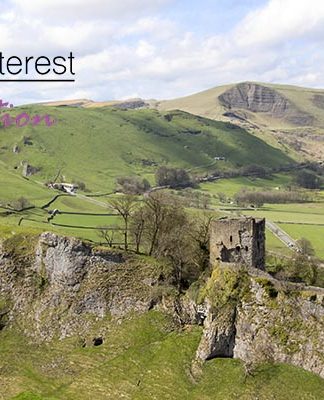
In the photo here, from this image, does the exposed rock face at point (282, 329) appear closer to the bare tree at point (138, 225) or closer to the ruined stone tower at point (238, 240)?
the ruined stone tower at point (238, 240)

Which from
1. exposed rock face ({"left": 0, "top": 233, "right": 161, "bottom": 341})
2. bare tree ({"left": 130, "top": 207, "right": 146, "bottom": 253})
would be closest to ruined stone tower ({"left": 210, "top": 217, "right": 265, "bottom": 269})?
exposed rock face ({"left": 0, "top": 233, "right": 161, "bottom": 341})

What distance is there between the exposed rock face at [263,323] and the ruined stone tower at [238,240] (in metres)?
Result: 4.27

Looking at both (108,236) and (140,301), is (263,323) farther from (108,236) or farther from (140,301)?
(108,236)

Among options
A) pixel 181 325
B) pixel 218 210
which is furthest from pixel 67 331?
pixel 218 210

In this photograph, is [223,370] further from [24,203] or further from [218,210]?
[218,210]

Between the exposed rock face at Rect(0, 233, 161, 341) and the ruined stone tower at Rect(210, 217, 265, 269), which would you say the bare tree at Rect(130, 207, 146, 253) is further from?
the ruined stone tower at Rect(210, 217, 265, 269)

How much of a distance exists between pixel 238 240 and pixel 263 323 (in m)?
9.94

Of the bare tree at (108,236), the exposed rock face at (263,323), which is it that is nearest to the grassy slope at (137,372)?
the exposed rock face at (263,323)

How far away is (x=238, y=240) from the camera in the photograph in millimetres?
57062

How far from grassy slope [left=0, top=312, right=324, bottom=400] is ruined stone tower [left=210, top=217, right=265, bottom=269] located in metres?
9.18

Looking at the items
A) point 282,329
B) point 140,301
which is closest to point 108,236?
point 140,301

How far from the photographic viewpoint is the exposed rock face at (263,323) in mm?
48688

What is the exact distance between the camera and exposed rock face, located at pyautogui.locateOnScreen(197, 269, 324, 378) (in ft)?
160

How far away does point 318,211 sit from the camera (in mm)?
194500
